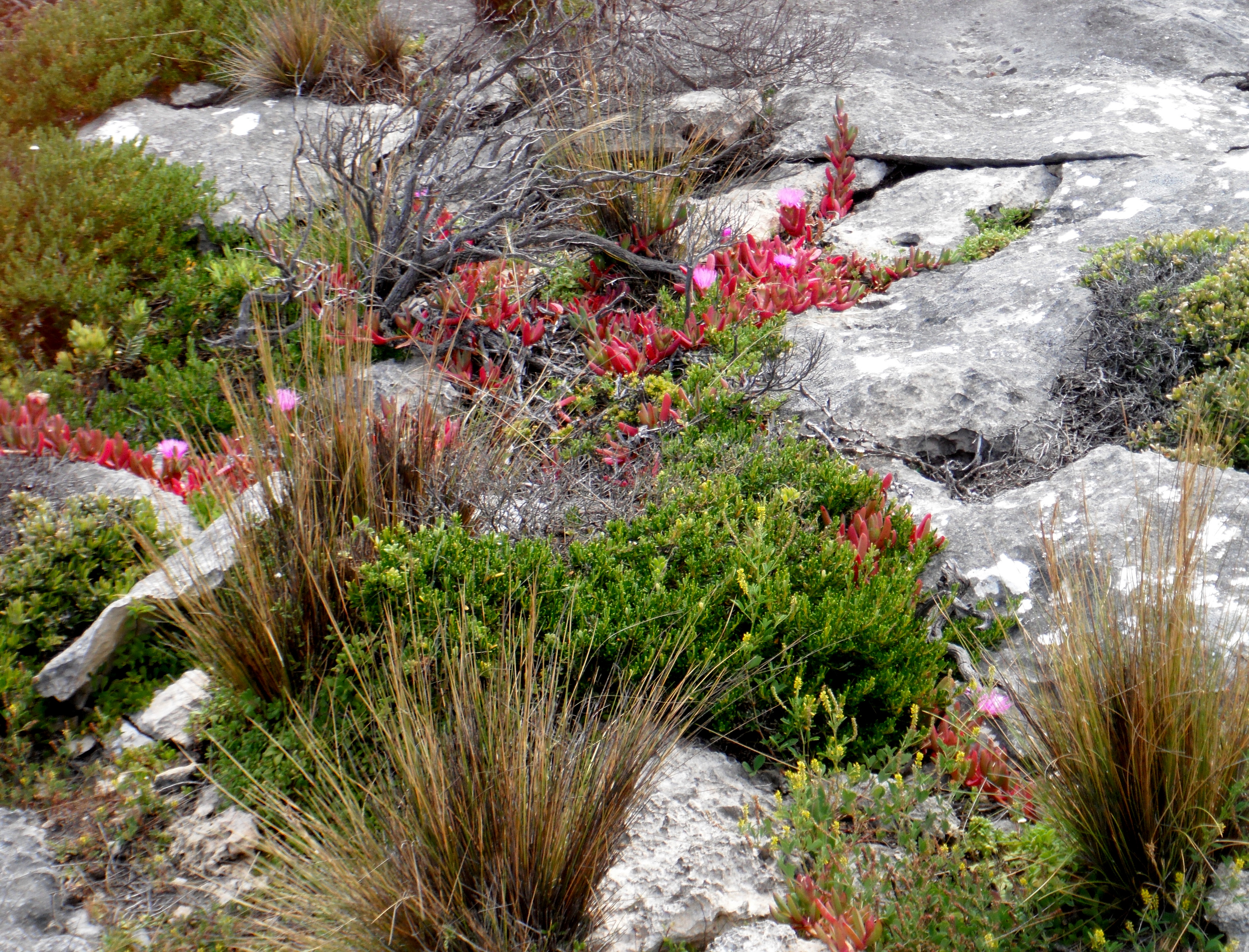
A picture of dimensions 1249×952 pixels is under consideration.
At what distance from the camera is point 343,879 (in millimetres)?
1768

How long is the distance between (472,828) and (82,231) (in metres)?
3.92

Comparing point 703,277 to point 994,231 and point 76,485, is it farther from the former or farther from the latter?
point 76,485

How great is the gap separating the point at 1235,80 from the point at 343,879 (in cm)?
727

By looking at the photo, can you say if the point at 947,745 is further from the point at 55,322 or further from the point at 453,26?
the point at 453,26

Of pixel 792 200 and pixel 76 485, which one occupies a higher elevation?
pixel 792 200

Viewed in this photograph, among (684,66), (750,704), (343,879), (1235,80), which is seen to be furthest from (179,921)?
(1235,80)

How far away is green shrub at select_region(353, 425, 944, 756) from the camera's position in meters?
2.48

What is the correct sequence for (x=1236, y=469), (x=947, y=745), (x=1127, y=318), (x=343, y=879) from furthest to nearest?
(x=1127, y=318), (x=1236, y=469), (x=947, y=745), (x=343, y=879)

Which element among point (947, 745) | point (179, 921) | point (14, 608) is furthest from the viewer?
point (14, 608)

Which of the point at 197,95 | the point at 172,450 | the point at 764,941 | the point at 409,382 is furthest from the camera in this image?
the point at 197,95

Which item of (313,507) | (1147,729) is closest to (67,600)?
(313,507)

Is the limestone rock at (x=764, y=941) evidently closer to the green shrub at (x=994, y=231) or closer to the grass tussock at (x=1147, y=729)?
the grass tussock at (x=1147, y=729)

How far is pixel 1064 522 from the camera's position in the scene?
3.05 meters

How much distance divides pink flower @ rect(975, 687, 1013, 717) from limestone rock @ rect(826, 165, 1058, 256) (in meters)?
3.12
